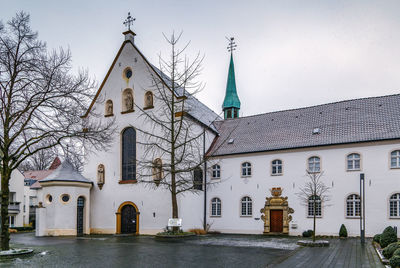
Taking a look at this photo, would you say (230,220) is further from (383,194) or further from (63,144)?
(63,144)

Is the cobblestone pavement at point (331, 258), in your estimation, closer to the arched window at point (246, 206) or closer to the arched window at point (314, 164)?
the arched window at point (314, 164)

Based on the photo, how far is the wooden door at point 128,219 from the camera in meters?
26.4

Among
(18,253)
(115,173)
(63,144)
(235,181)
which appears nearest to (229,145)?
(235,181)

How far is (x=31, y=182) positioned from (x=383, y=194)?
49.7 meters

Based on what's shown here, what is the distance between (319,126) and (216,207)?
9651 mm

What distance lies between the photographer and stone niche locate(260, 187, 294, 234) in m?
24.9

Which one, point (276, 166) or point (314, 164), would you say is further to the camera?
point (276, 166)

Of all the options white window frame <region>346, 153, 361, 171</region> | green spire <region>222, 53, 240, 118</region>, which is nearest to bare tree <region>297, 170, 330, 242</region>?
white window frame <region>346, 153, 361, 171</region>

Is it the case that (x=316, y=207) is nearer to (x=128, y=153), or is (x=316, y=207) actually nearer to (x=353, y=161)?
(x=353, y=161)

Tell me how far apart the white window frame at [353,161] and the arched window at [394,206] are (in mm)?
2569

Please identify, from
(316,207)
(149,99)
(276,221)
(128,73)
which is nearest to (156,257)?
(276,221)

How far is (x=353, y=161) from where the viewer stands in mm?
23328

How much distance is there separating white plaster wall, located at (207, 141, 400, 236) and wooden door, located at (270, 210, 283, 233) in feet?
2.62

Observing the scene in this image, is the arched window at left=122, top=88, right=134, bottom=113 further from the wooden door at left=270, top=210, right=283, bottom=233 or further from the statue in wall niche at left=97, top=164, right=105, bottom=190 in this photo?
the wooden door at left=270, top=210, right=283, bottom=233
